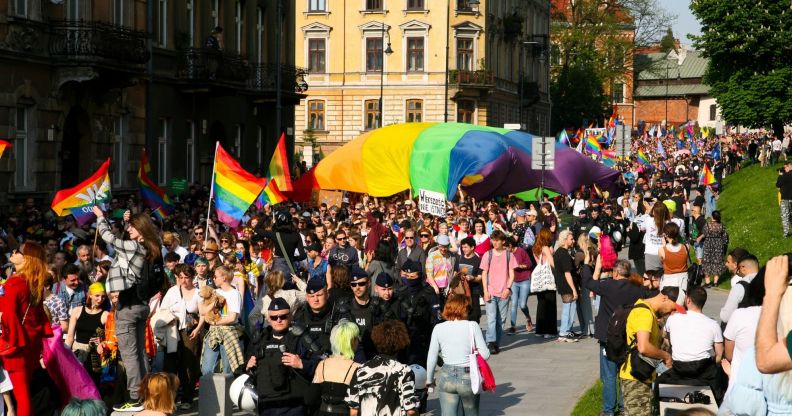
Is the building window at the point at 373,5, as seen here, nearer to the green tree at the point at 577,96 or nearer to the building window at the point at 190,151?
the green tree at the point at 577,96

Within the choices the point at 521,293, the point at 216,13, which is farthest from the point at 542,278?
the point at 216,13

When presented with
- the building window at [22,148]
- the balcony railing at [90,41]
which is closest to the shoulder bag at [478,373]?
the building window at [22,148]

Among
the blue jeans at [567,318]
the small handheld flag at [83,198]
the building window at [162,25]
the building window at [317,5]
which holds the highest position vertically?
the building window at [317,5]

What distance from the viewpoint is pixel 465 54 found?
7600 centimetres

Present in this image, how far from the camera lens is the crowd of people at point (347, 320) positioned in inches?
385

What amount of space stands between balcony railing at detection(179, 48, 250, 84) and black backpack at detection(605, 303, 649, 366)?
26.6 metres

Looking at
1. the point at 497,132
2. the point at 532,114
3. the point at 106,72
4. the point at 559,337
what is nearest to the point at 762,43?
the point at 532,114

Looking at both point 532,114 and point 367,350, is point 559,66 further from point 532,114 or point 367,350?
point 367,350

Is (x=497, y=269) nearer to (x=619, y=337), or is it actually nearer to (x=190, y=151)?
(x=619, y=337)

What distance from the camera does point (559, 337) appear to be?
786 inches

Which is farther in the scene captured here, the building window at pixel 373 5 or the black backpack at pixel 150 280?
the building window at pixel 373 5

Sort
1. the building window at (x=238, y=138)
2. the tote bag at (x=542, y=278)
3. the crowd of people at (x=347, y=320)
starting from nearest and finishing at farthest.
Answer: the crowd of people at (x=347, y=320) < the tote bag at (x=542, y=278) < the building window at (x=238, y=138)

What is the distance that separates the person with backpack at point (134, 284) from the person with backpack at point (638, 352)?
13.9ft

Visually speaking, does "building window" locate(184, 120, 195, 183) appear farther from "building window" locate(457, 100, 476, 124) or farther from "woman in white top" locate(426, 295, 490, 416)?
"building window" locate(457, 100, 476, 124)
